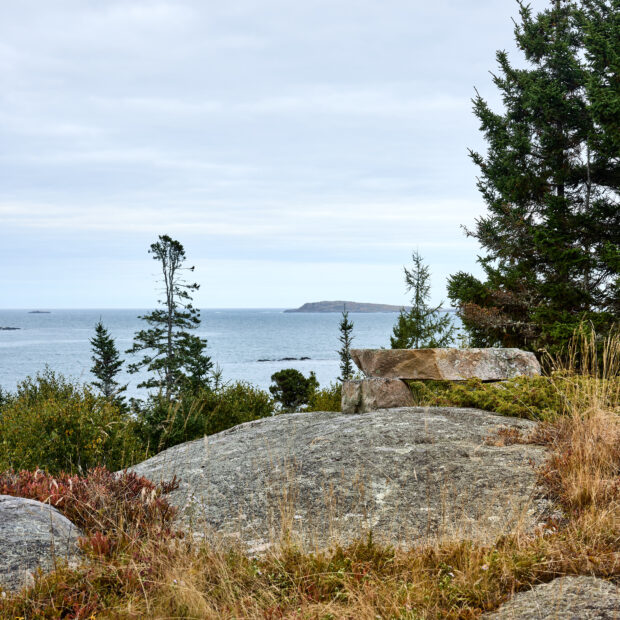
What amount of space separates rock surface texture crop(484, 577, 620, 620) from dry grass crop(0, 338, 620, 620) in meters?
0.09

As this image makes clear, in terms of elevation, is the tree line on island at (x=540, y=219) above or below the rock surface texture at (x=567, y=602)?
above

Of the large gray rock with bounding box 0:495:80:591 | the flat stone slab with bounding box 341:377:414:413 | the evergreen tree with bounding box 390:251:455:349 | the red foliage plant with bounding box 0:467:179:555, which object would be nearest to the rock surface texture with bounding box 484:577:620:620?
the red foliage plant with bounding box 0:467:179:555

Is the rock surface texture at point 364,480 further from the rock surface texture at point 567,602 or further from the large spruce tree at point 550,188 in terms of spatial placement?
the large spruce tree at point 550,188

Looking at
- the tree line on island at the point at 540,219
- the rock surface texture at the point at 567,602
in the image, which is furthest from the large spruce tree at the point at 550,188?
the rock surface texture at the point at 567,602

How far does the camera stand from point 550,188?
1705 cm

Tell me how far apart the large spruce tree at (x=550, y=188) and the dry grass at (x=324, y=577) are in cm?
1053

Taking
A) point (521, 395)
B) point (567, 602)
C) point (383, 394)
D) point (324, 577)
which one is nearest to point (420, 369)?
point (383, 394)

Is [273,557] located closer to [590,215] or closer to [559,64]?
[590,215]

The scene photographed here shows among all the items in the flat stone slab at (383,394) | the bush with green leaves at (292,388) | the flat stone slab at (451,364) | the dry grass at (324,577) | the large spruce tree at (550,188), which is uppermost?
the large spruce tree at (550,188)

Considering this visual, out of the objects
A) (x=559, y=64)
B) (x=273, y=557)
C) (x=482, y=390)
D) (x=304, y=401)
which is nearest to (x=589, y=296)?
(x=559, y=64)

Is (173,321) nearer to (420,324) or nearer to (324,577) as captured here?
(420,324)

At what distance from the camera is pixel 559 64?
1686 cm

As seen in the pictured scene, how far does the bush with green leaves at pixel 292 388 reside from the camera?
20.6 metres

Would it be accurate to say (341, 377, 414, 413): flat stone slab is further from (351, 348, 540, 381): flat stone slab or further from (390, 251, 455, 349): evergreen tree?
(390, 251, 455, 349): evergreen tree
